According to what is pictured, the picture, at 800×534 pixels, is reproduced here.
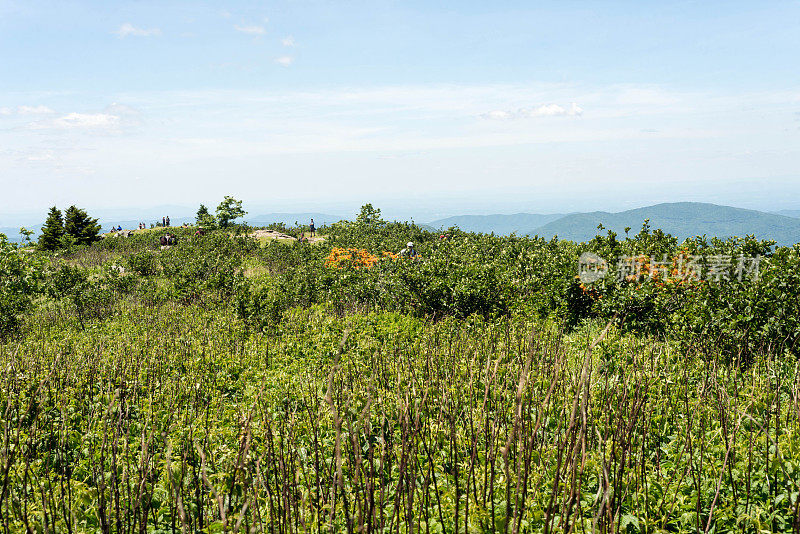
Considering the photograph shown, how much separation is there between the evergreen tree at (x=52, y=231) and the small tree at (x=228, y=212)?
36.9 ft

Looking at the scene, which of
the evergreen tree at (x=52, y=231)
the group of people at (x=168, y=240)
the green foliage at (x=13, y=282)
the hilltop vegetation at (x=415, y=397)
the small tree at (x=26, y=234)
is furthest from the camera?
the evergreen tree at (x=52, y=231)

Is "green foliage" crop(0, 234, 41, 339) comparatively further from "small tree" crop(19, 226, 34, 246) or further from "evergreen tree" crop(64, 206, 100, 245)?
"evergreen tree" crop(64, 206, 100, 245)

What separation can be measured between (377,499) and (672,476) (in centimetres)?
223

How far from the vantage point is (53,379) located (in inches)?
271

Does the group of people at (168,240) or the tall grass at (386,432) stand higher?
the group of people at (168,240)

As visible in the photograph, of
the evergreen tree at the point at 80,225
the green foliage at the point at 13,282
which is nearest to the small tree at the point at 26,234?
the green foliage at the point at 13,282

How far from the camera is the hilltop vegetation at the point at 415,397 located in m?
2.88

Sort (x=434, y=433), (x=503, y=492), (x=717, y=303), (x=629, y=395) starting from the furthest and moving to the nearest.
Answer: (x=717, y=303), (x=629, y=395), (x=434, y=433), (x=503, y=492)

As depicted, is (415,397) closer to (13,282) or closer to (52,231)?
(13,282)

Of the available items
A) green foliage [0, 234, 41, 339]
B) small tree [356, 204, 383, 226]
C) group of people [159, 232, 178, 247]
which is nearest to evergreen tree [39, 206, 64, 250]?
group of people [159, 232, 178, 247]

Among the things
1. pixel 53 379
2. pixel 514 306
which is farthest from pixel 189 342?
pixel 514 306

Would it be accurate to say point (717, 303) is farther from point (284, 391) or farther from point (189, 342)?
point (189, 342)

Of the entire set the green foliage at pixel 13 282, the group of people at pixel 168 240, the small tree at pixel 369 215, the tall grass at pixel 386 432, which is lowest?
the tall grass at pixel 386 432

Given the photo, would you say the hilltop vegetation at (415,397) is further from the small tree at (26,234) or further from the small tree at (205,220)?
the small tree at (205,220)
